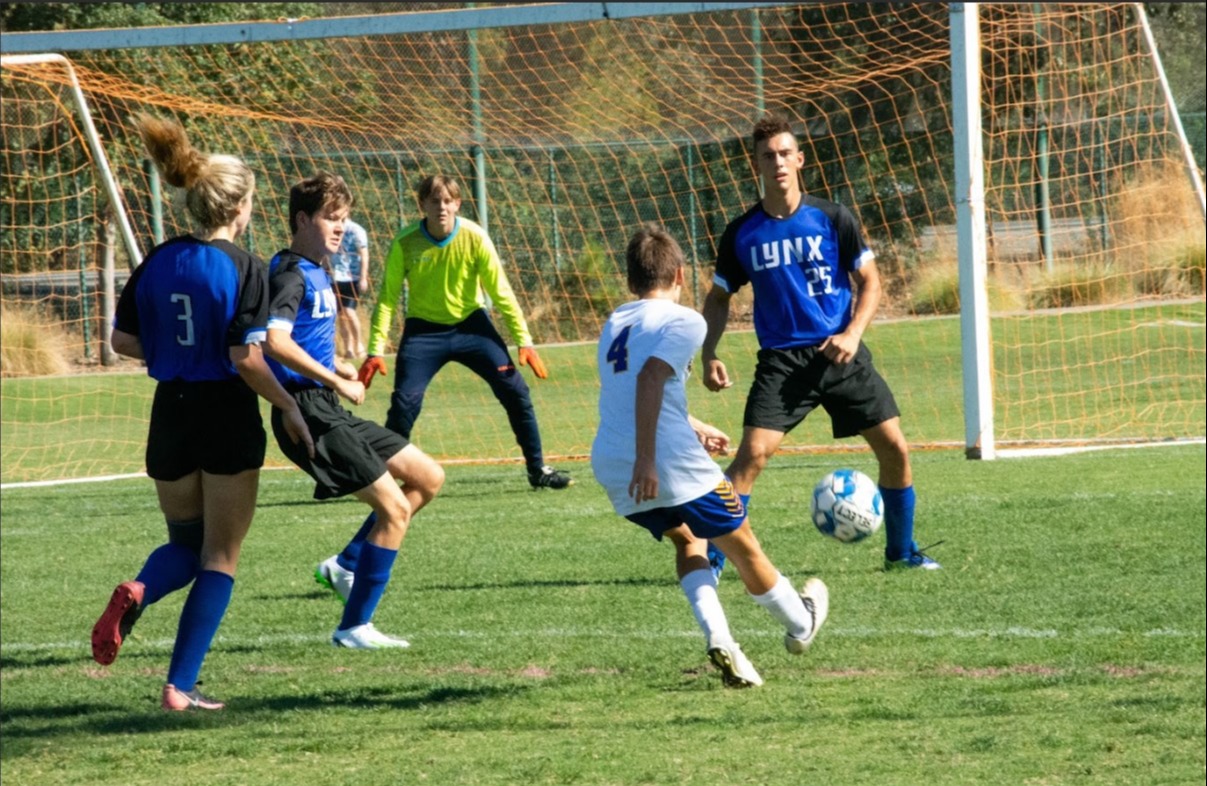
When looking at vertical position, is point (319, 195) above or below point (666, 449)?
above

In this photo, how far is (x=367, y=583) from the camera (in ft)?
20.2

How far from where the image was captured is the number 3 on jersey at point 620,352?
17.2ft

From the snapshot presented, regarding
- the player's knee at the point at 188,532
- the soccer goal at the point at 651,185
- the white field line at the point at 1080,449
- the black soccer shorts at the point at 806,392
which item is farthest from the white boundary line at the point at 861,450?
the player's knee at the point at 188,532

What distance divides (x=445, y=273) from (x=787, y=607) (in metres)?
4.55

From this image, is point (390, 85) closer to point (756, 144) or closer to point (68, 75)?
point (68, 75)

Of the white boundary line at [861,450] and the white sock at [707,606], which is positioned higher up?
the white sock at [707,606]

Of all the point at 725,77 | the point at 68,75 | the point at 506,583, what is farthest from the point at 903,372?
the point at 506,583

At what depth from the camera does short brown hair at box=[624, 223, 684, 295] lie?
209 inches

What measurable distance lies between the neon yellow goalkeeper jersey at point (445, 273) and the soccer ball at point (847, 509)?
3141 mm

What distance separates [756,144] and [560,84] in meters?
9.97

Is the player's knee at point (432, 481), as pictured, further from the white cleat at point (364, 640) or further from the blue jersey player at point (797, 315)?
the blue jersey player at point (797, 315)

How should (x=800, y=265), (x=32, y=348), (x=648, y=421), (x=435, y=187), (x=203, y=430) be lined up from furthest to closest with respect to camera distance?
1. (x=32, y=348)
2. (x=435, y=187)
3. (x=800, y=265)
4. (x=203, y=430)
5. (x=648, y=421)

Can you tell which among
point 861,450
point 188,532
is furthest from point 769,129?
point 861,450

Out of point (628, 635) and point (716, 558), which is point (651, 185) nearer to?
point (716, 558)
